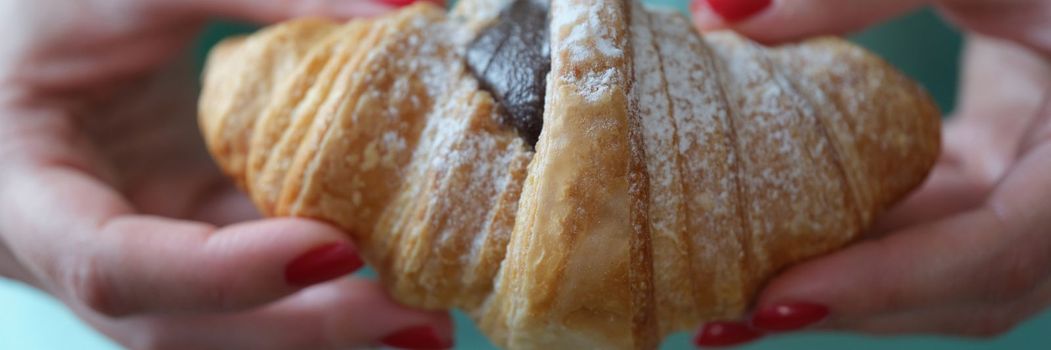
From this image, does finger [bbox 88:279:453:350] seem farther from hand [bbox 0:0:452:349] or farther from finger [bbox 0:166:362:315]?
finger [bbox 0:166:362:315]

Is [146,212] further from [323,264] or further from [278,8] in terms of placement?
[323,264]

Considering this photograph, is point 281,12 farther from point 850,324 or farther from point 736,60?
point 850,324

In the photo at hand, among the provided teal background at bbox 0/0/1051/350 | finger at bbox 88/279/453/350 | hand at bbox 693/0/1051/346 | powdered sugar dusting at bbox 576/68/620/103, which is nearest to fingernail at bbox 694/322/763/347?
hand at bbox 693/0/1051/346

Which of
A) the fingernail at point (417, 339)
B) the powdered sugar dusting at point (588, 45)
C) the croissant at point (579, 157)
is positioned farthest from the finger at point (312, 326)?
the powdered sugar dusting at point (588, 45)

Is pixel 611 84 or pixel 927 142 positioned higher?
pixel 611 84

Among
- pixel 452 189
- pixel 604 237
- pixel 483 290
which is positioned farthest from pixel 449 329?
pixel 604 237

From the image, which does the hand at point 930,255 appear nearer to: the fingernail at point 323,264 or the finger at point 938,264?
the finger at point 938,264
